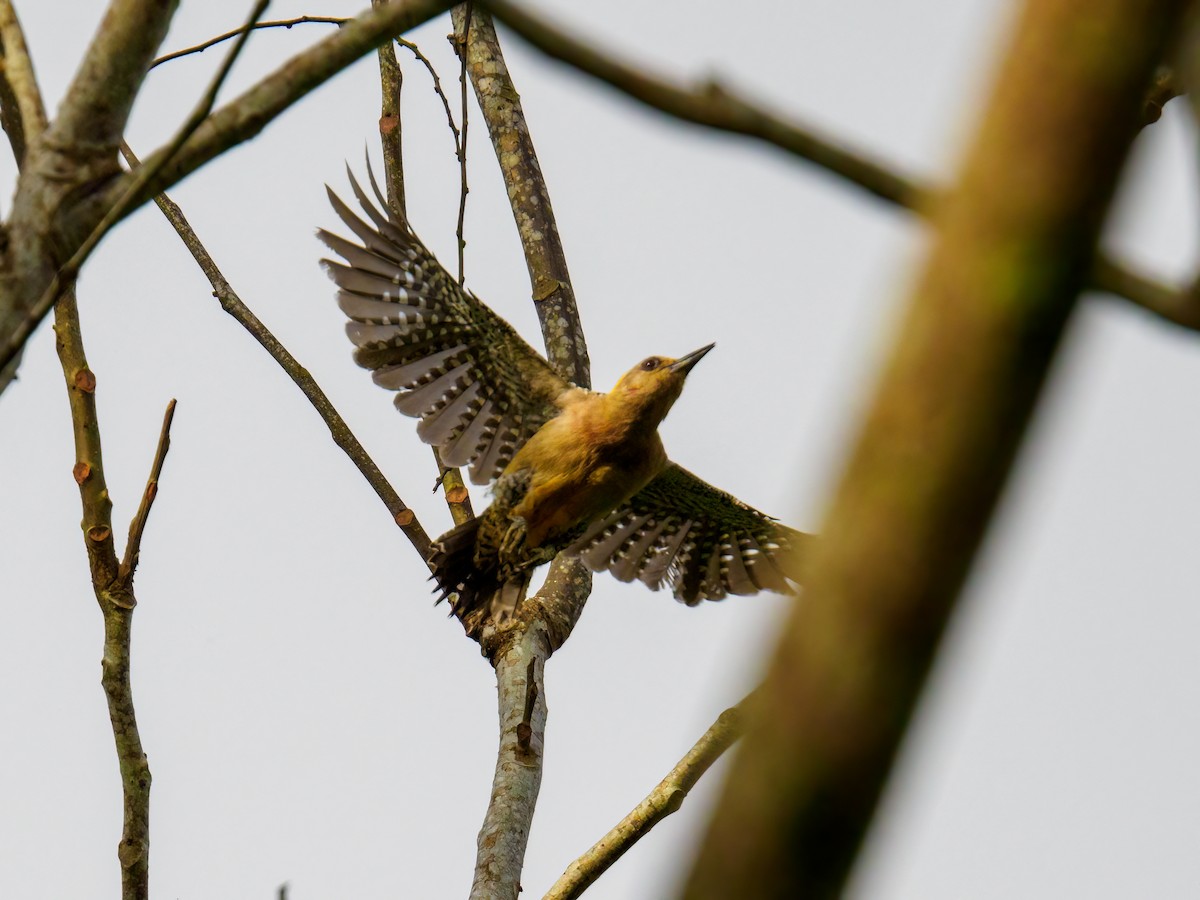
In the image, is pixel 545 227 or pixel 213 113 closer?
pixel 213 113

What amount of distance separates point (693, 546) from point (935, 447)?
22.7 ft

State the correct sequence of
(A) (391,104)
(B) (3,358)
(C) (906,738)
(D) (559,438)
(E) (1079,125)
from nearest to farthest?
(C) (906,738)
(E) (1079,125)
(B) (3,358)
(A) (391,104)
(D) (559,438)

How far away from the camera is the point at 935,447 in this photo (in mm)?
1161

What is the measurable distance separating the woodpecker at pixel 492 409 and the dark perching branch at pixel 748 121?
459 cm

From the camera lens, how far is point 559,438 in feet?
22.5

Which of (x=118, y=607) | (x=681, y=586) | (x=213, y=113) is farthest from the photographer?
(x=681, y=586)

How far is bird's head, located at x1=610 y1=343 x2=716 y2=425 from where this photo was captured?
22.5 ft

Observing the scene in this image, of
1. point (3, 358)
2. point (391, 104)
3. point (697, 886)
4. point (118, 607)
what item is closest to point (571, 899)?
point (118, 607)

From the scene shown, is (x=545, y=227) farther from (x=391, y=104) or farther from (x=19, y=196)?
(x=19, y=196)

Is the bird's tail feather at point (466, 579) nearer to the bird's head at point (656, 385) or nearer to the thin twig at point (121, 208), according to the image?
the bird's head at point (656, 385)

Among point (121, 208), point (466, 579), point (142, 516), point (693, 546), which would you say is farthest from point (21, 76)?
point (693, 546)

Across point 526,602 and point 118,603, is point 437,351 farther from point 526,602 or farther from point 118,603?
point 118,603

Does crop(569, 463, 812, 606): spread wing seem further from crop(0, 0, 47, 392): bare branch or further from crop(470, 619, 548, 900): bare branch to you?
crop(0, 0, 47, 392): bare branch

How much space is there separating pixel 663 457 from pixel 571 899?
328cm
